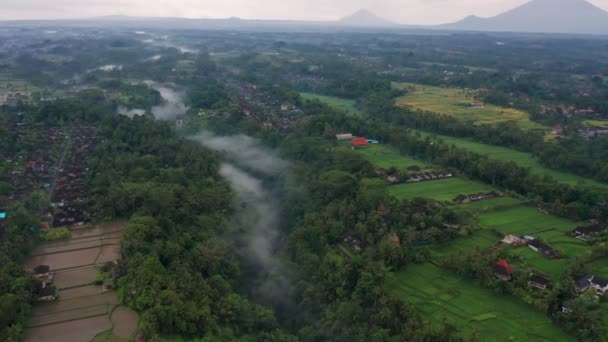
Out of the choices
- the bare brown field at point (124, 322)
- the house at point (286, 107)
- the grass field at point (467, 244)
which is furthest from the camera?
the house at point (286, 107)

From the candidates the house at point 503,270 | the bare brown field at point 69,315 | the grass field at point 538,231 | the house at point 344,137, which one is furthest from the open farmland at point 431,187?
the bare brown field at point 69,315

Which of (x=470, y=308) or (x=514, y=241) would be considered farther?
(x=514, y=241)

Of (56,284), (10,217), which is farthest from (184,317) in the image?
(10,217)

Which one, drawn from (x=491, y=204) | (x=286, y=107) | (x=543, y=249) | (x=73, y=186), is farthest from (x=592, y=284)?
(x=286, y=107)

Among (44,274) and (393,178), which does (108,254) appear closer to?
(44,274)

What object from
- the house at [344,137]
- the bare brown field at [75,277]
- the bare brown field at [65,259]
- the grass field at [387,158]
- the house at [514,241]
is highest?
the house at [344,137]

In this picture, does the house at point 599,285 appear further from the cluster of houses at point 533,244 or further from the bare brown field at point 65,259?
the bare brown field at point 65,259
